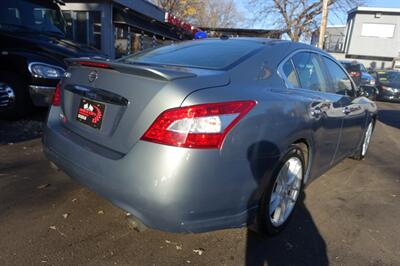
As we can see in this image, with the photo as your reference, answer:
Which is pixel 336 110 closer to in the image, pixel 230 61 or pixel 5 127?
pixel 230 61

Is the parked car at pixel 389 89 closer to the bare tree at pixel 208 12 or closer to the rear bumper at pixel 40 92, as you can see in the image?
the rear bumper at pixel 40 92

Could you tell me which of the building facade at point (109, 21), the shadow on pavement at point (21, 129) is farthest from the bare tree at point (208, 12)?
the shadow on pavement at point (21, 129)

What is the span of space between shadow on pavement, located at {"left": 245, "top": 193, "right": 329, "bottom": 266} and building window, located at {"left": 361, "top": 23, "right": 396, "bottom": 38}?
39.1m

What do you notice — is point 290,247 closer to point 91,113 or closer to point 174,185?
point 174,185

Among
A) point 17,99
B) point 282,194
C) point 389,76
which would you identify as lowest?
point 282,194

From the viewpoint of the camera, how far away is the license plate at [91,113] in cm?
260

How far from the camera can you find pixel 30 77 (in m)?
5.50

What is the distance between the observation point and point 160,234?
296cm

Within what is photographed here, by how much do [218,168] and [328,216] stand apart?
1788mm

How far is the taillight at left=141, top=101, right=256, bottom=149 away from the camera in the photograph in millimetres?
2225

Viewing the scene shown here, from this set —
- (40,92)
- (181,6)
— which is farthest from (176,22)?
(181,6)

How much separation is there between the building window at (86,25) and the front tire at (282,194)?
14.3 m

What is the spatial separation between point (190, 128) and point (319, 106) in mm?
1636

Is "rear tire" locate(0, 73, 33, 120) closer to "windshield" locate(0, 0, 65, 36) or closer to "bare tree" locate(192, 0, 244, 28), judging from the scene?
"windshield" locate(0, 0, 65, 36)
